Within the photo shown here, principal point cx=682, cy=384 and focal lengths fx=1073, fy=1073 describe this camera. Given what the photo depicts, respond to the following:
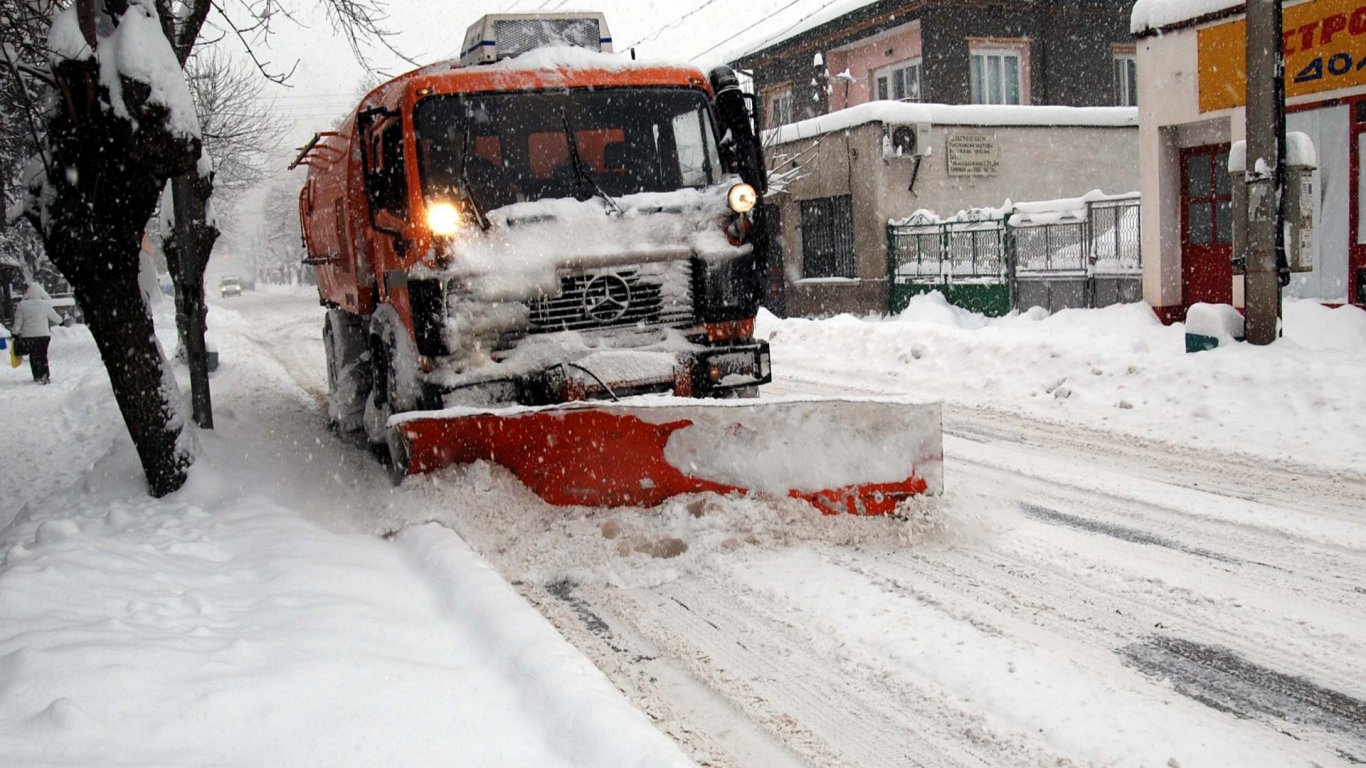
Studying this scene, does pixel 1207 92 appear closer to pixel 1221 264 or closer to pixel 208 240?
pixel 1221 264

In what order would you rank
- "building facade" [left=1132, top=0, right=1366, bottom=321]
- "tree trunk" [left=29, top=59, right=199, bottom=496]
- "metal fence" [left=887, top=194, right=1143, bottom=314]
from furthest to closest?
"metal fence" [left=887, top=194, right=1143, bottom=314], "building facade" [left=1132, top=0, right=1366, bottom=321], "tree trunk" [left=29, top=59, right=199, bottom=496]

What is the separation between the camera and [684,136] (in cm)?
725

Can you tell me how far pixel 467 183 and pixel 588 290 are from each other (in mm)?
985

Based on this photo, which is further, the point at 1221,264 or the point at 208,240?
the point at 1221,264

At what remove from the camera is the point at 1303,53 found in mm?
11500

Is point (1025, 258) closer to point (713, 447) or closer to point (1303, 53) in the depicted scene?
point (1303, 53)

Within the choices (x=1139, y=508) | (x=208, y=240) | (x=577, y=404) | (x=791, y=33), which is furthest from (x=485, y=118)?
(x=791, y=33)

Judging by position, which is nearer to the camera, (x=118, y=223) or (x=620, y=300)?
(x=118, y=223)

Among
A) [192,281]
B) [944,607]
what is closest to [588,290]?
[944,607]

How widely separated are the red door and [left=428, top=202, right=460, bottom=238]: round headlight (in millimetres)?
10361

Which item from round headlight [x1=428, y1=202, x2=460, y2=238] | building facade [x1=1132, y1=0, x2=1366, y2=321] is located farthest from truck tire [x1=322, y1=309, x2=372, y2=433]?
building facade [x1=1132, y1=0, x2=1366, y2=321]

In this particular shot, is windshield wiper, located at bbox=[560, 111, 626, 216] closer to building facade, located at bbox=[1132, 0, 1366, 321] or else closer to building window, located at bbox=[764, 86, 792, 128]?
building facade, located at bbox=[1132, 0, 1366, 321]

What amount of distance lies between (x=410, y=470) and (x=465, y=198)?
1770 millimetres

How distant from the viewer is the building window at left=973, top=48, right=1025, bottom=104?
2605 cm
